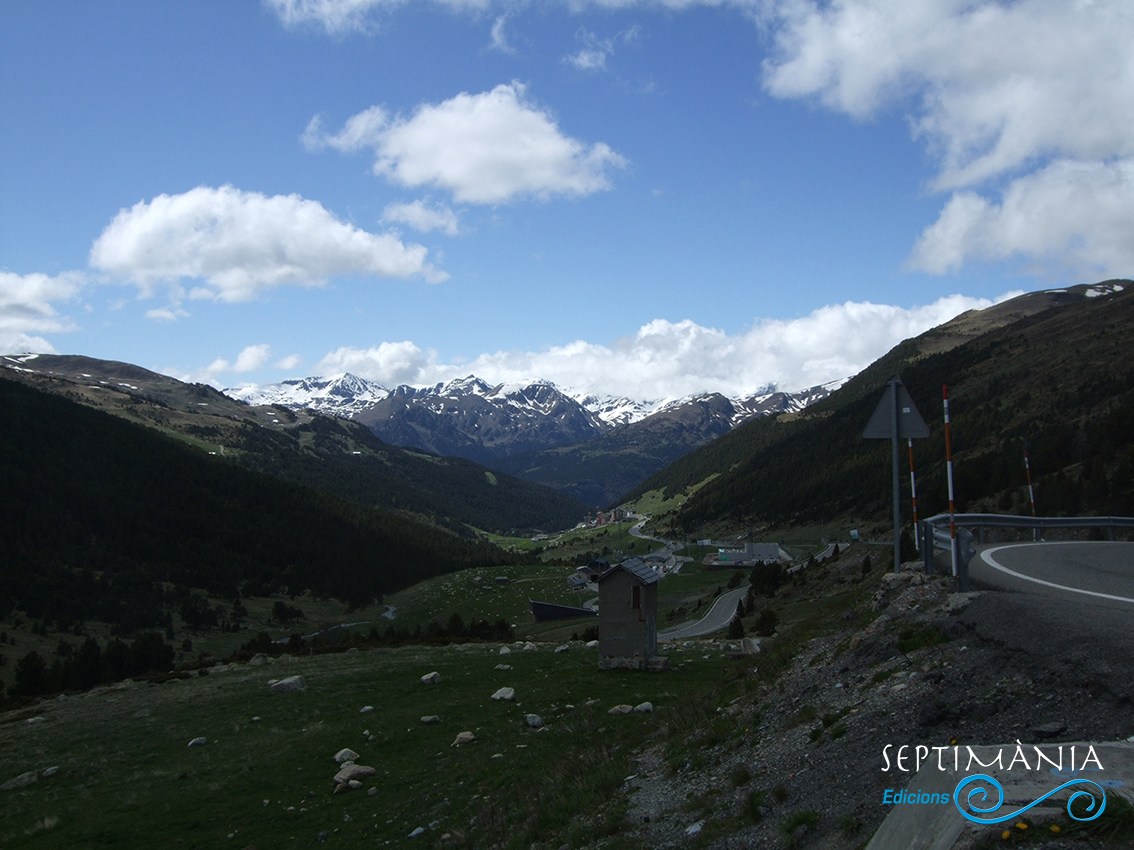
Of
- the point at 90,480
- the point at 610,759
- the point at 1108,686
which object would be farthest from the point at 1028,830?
the point at 90,480

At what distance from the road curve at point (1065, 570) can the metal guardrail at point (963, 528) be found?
1.97 feet

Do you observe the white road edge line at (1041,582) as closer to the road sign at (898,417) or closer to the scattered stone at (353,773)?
the road sign at (898,417)

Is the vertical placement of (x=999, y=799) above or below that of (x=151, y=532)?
above

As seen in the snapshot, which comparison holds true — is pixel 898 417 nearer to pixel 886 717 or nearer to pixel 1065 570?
pixel 1065 570

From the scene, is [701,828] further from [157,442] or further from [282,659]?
[157,442]

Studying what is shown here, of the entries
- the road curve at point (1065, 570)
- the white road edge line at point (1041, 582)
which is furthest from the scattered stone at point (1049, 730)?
the white road edge line at point (1041, 582)

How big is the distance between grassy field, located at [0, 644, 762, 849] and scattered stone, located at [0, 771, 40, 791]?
215mm

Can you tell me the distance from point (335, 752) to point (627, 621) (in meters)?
11.2

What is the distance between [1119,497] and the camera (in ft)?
113

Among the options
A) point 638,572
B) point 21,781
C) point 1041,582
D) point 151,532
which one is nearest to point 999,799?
point 1041,582

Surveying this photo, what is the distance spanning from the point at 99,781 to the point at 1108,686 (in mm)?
21243

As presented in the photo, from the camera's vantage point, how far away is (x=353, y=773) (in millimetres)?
14961

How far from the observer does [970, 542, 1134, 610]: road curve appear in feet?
33.1

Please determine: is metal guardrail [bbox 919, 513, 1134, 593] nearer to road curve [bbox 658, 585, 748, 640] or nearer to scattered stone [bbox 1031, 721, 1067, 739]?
scattered stone [bbox 1031, 721, 1067, 739]
